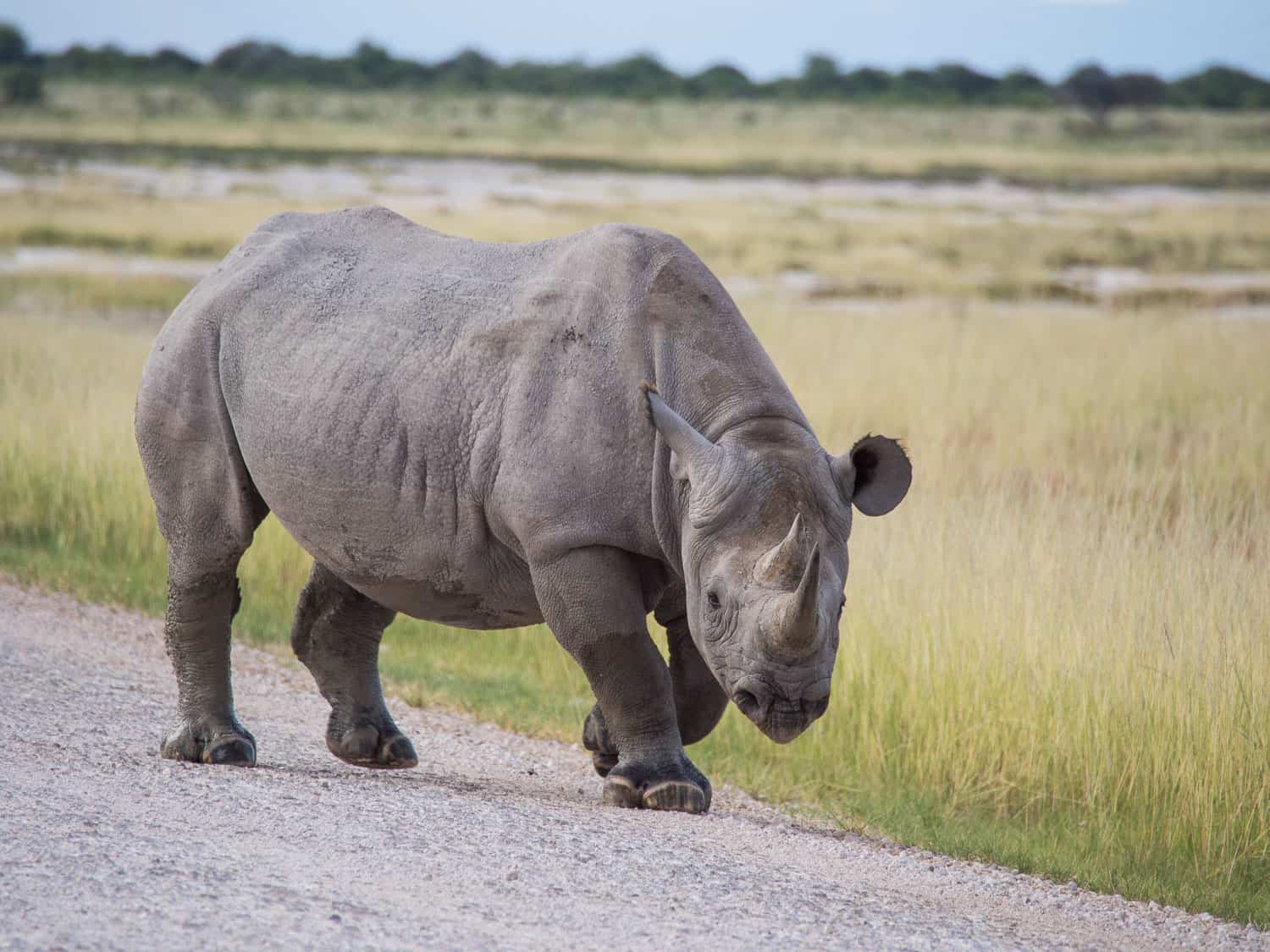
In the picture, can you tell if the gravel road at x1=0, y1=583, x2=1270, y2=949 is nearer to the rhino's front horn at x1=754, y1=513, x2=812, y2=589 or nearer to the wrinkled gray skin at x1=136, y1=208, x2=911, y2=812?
the wrinkled gray skin at x1=136, y1=208, x2=911, y2=812

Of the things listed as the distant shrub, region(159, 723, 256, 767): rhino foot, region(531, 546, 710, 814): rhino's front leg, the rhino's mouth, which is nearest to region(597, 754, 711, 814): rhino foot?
region(531, 546, 710, 814): rhino's front leg

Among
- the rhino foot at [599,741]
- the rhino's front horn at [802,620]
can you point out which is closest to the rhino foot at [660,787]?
the rhino foot at [599,741]

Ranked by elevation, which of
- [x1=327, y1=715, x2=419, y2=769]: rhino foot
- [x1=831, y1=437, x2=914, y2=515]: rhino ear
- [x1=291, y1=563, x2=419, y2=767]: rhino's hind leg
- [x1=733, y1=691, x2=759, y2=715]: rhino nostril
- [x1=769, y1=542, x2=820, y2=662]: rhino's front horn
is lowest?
[x1=327, y1=715, x2=419, y2=769]: rhino foot

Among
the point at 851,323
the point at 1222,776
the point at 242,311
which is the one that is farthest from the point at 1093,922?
the point at 851,323

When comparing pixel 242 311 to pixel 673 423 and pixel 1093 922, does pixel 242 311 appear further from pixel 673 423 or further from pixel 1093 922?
pixel 1093 922

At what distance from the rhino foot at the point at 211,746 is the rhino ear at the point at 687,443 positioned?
233 centimetres

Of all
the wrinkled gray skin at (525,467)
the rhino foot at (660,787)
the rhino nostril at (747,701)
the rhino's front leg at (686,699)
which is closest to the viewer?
the rhino nostril at (747,701)

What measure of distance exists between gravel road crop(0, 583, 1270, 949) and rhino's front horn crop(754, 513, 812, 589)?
2.79 feet

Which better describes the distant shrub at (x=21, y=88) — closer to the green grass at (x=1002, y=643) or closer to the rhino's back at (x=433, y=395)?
the green grass at (x=1002, y=643)

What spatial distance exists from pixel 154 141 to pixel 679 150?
69.7 ft

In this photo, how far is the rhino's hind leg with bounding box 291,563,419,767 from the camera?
23.8 ft

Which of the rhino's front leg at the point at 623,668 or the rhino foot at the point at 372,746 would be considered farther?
the rhino foot at the point at 372,746

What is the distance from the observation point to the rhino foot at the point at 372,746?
722cm

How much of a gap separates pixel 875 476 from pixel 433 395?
1.56m
